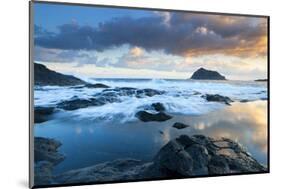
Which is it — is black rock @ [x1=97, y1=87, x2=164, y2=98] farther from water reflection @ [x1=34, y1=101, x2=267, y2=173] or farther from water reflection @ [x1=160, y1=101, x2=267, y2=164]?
water reflection @ [x1=160, y1=101, x2=267, y2=164]

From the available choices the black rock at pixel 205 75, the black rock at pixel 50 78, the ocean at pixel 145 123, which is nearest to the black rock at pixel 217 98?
the ocean at pixel 145 123

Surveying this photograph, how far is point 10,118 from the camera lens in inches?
154

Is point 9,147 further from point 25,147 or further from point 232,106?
point 232,106

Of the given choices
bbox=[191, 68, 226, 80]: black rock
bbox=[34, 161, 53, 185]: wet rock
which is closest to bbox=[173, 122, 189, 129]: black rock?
bbox=[191, 68, 226, 80]: black rock

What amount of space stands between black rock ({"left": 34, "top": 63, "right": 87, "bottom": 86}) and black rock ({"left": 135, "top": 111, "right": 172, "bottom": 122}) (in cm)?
63

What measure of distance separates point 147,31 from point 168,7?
0.33 meters

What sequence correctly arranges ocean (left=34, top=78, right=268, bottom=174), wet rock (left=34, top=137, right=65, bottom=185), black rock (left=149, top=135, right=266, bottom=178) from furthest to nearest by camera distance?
black rock (left=149, top=135, right=266, bottom=178)
ocean (left=34, top=78, right=268, bottom=174)
wet rock (left=34, top=137, right=65, bottom=185)

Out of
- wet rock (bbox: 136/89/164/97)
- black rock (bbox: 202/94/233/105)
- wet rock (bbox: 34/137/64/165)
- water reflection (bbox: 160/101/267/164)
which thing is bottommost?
wet rock (bbox: 34/137/64/165)

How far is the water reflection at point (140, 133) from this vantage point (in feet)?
13.3

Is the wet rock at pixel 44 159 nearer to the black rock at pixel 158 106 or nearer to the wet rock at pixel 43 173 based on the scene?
the wet rock at pixel 43 173

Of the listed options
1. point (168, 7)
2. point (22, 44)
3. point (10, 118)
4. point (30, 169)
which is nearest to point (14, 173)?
point (30, 169)

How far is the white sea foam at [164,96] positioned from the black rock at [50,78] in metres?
0.05

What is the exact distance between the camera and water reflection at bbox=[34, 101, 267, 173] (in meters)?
4.05

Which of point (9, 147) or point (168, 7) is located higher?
point (168, 7)
